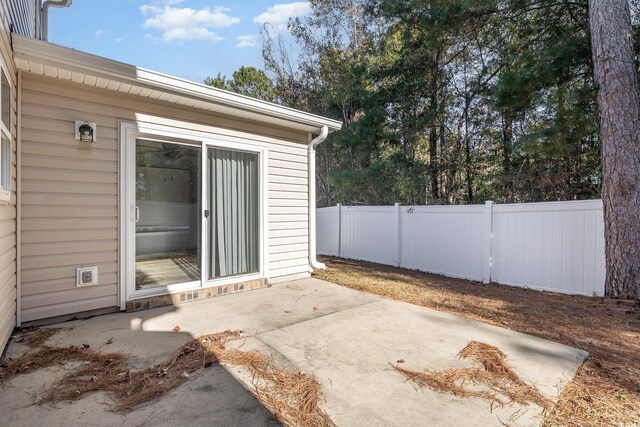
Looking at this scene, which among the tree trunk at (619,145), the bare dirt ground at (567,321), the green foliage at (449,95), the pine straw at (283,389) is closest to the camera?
the pine straw at (283,389)

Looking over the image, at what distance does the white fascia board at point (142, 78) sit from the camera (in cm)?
261

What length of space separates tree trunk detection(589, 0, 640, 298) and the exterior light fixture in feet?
18.9

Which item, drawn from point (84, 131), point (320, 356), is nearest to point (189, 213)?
point (84, 131)

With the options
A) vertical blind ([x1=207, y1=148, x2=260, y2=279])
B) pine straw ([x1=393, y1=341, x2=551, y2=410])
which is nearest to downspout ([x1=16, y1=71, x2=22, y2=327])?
vertical blind ([x1=207, y1=148, x2=260, y2=279])

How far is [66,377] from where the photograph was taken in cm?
205

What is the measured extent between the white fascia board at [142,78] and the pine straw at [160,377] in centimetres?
223

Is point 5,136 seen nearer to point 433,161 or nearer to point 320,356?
point 320,356

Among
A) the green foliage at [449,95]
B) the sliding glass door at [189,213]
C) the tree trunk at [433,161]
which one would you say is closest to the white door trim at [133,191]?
the sliding glass door at [189,213]

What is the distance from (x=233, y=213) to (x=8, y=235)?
6.80 ft

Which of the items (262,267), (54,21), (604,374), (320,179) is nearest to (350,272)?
(262,267)

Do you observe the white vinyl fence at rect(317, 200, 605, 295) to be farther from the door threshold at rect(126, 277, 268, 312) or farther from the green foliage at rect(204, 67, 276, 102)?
the green foliage at rect(204, 67, 276, 102)

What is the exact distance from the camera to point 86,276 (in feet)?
10.2

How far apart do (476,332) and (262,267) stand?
2636 mm

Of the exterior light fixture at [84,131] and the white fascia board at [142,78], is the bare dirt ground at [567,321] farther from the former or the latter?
the exterior light fixture at [84,131]
